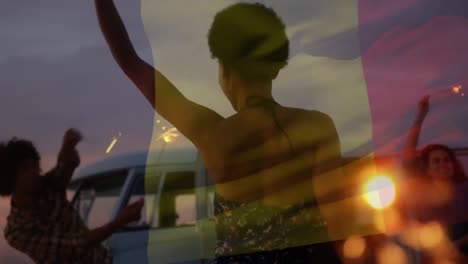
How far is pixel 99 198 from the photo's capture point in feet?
6.29

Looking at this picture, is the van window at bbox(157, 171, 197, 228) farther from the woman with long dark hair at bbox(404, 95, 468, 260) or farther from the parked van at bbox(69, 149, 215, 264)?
Answer: the woman with long dark hair at bbox(404, 95, 468, 260)

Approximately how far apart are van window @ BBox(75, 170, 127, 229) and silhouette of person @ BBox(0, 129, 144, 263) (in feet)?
0.05

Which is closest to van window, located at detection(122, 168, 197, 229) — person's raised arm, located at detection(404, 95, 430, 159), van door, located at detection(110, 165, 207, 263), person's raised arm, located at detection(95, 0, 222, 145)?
van door, located at detection(110, 165, 207, 263)

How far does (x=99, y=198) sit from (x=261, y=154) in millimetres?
384

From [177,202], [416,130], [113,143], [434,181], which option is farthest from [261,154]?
[434,181]

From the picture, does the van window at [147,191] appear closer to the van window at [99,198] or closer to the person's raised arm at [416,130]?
the van window at [99,198]

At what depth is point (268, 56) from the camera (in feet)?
6.63

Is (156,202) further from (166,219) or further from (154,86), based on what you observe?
(154,86)

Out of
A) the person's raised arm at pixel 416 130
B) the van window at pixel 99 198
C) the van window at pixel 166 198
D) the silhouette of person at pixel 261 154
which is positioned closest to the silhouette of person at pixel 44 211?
the van window at pixel 99 198

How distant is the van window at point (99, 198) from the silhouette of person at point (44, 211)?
16 millimetres

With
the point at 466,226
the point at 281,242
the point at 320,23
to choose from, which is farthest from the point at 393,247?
the point at 320,23

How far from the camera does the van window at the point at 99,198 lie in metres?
1.82
